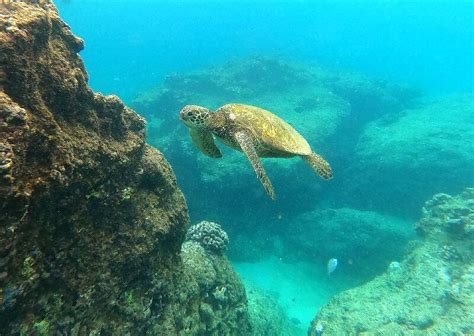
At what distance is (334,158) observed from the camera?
18.4 meters

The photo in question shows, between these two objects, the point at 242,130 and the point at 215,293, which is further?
the point at 215,293

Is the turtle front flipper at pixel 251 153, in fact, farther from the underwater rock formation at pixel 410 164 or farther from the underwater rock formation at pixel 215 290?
the underwater rock formation at pixel 410 164

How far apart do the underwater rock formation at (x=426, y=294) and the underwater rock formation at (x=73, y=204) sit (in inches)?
229

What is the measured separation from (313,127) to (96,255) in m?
16.7

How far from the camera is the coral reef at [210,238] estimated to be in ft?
24.0

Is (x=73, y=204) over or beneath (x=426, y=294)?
over

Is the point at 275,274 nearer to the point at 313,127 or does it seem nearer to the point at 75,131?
the point at 313,127

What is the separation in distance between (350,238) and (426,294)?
5568 mm

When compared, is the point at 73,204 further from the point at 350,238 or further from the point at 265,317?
the point at 350,238

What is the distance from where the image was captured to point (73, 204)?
2.70 m

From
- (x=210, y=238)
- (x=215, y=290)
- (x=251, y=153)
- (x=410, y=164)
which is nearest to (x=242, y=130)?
(x=251, y=153)

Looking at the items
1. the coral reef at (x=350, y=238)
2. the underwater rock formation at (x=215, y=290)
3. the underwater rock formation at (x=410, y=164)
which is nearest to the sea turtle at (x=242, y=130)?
the underwater rock formation at (x=215, y=290)

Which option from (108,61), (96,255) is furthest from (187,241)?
(108,61)

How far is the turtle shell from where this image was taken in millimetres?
5414
